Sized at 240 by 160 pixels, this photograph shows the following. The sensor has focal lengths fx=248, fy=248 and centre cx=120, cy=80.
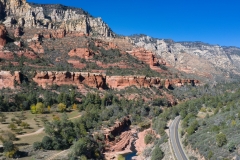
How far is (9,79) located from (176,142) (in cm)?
4989

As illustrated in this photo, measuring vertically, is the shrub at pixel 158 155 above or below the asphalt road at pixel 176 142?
below

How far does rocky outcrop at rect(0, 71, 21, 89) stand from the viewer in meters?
68.8

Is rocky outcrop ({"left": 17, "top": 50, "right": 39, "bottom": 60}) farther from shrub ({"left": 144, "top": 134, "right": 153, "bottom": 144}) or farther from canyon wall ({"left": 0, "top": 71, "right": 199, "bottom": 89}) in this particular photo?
shrub ({"left": 144, "top": 134, "right": 153, "bottom": 144})

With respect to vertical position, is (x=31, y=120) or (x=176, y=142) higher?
(x=31, y=120)

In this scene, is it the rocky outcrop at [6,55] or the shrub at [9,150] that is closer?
the shrub at [9,150]

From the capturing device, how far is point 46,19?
13412 cm

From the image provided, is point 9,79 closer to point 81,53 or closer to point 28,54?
point 28,54

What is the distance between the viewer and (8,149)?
32.2 meters

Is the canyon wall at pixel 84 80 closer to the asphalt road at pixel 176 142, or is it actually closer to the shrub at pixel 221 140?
the asphalt road at pixel 176 142

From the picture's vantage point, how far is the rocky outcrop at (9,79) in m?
68.8

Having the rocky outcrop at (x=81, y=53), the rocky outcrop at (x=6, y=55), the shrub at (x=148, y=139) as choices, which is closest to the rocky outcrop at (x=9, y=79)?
the rocky outcrop at (x=6, y=55)

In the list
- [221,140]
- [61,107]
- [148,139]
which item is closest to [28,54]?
[61,107]

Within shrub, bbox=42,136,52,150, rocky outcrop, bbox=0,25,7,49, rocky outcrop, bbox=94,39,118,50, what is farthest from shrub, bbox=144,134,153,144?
rocky outcrop, bbox=94,39,118,50

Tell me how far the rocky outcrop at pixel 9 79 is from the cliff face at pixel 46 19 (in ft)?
146
